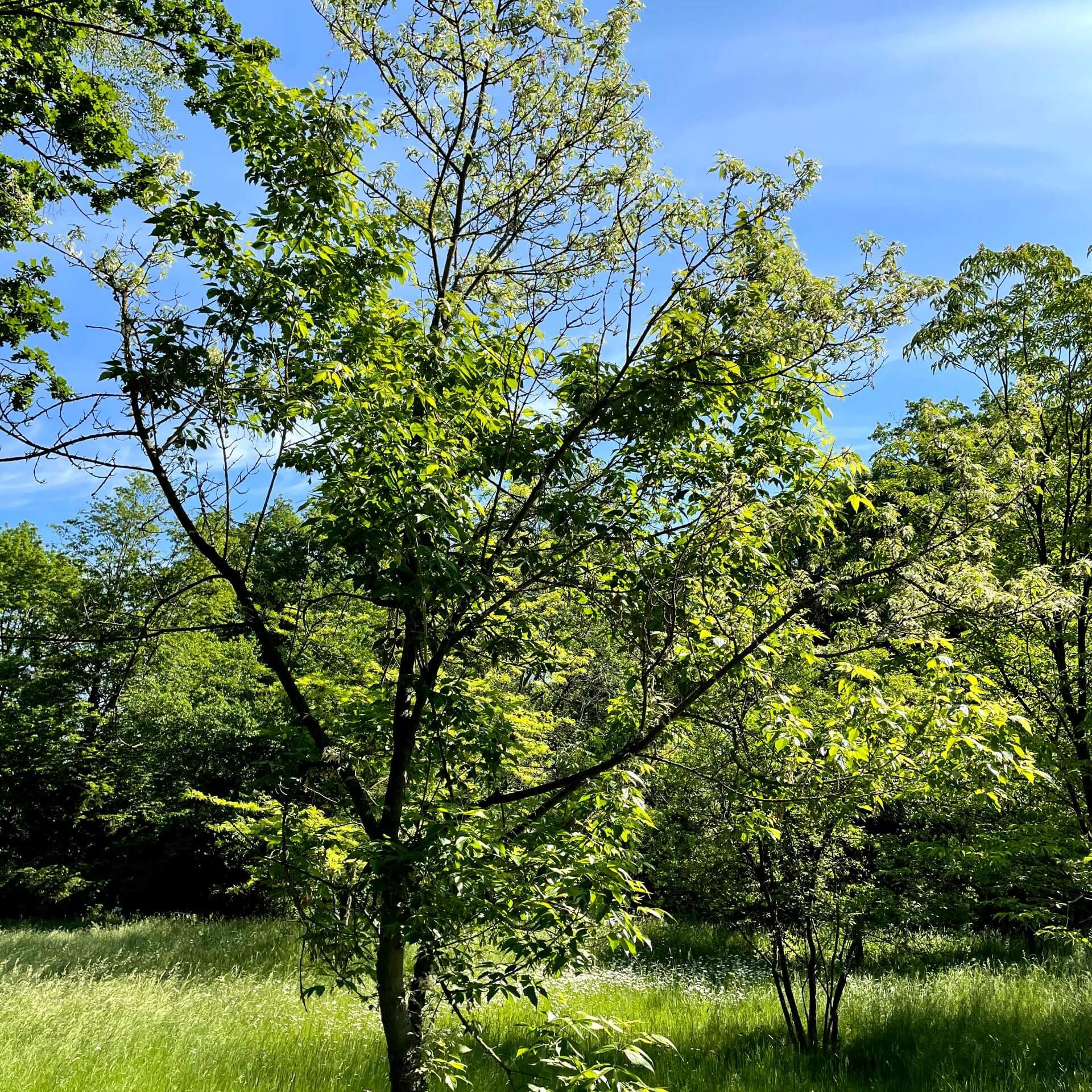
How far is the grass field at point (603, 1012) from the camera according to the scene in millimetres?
6281

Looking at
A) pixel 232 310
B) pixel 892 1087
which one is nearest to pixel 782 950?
pixel 892 1087

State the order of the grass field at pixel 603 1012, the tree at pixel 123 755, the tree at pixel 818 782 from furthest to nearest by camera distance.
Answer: the tree at pixel 123 755, the grass field at pixel 603 1012, the tree at pixel 818 782

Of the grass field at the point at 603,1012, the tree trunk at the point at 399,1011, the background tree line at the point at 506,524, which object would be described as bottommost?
the grass field at the point at 603,1012

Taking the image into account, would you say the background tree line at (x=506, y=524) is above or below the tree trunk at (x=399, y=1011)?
above

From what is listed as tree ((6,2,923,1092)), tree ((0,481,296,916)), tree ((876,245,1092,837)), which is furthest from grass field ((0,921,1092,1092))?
tree ((0,481,296,916))

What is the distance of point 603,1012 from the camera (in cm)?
912

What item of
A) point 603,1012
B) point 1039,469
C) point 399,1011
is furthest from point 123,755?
point 1039,469

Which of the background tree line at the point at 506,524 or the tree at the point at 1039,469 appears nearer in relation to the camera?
the background tree line at the point at 506,524

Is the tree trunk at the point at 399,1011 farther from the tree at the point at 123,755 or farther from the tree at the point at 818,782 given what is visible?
the tree at the point at 123,755

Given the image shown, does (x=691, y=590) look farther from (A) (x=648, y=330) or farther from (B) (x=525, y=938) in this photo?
(B) (x=525, y=938)

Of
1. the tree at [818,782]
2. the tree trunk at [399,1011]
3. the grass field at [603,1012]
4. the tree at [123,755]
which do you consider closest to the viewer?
the tree at [818,782]

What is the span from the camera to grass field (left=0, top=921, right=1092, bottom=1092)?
247 inches

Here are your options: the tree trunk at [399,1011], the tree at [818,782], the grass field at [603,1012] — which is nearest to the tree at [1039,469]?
the tree at [818,782]

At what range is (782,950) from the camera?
8.00 metres
